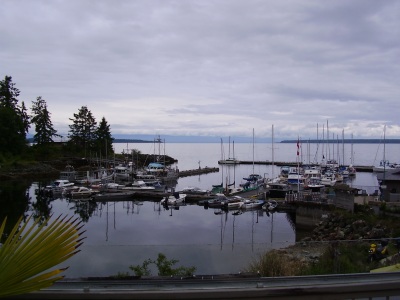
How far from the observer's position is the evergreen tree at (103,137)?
275 feet

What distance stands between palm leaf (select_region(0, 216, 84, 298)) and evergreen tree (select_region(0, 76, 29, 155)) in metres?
71.9

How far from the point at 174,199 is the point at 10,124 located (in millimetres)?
39384

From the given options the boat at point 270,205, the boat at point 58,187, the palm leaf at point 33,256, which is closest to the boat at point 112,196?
the boat at point 58,187

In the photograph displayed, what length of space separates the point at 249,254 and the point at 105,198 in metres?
38.1

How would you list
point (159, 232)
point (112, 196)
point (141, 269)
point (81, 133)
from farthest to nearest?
point (81, 133)
point (112, 196)
point (159, 232)
point (141, 269)

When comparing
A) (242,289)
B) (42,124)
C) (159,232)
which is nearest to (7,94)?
(42,124)

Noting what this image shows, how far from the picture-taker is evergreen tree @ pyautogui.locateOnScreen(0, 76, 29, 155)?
218 feet

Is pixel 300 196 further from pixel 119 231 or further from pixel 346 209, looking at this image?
pixel 119 231

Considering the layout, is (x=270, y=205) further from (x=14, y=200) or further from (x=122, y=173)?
(x=122, y=173)

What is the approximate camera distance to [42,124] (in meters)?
77.9

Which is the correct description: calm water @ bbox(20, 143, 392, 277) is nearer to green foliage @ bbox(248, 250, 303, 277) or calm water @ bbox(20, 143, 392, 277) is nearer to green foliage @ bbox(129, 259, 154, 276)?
green foliage @ bbox(129, 259, 154, 276)

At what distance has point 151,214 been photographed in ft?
129

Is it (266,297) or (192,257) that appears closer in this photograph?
(266,297)

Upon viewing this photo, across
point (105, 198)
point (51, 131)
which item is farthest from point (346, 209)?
point (51, 131)
